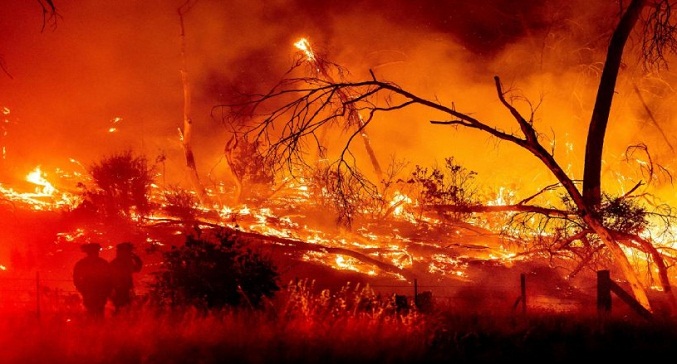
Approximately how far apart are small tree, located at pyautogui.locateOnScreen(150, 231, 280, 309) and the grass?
0.36 metres

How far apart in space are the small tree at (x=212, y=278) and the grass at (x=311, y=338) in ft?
1.18

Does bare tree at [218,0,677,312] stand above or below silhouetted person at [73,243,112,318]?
above

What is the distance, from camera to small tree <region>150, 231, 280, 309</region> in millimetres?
9734

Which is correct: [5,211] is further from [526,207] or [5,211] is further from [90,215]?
[526,207]

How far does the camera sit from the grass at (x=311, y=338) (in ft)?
23.3

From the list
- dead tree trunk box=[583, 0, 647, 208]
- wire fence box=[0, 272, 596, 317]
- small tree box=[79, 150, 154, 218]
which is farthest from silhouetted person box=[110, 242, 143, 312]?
small tree box=[79, 150, 154, 218]

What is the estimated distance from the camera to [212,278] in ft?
32.0

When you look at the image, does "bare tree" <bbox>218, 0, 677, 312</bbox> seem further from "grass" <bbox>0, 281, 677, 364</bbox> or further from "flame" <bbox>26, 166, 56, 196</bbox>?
"flame" <bbox>26, 166, 56, 196</bbox>

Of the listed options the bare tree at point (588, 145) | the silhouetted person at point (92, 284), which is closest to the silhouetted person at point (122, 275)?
the silhouetted person at point (92, 284)

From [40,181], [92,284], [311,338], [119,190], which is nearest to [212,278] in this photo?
[92,284]

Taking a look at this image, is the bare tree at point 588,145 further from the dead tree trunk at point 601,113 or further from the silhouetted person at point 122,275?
the silhouetted person at point 122,275

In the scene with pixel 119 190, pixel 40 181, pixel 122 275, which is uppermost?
pixel 40 181

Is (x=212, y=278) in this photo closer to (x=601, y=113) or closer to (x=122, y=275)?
(x=122, y=275)

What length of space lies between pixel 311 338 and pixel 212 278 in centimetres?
257
